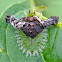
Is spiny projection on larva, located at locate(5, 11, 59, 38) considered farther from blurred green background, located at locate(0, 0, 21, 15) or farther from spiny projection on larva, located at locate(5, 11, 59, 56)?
blurred green background, located at locate(0, 0, 21, 15)

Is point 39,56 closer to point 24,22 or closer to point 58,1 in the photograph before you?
point 24,22

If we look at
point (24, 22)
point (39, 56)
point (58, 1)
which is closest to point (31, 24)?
point (24, 22)

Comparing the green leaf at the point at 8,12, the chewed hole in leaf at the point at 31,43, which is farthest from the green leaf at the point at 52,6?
the chewed hole in leaf at the point at 31,43

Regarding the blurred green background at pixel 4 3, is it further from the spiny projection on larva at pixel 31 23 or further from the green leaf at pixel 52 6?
the green leaf at pixel 52 6

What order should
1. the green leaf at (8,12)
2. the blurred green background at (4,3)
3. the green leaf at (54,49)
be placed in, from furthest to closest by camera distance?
the blurred green background at (4,3) < the green leaf at (8,12) < the green leaf at (54,49)

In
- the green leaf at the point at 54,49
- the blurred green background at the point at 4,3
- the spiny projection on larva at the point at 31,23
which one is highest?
the blurred green background at the point at 4,3

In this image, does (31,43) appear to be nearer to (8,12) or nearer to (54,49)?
(54,49)

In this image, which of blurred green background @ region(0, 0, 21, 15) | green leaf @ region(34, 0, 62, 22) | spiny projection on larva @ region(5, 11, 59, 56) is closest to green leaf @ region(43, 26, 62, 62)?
spiny projection on larva @ region(5, 11, 59, 56)

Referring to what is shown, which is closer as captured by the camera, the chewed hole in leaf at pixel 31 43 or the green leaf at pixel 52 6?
the chewed hole in leaf at pixel 31 43

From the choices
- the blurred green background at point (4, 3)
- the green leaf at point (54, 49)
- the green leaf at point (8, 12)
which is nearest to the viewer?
the green leaf at point (54, 49)
